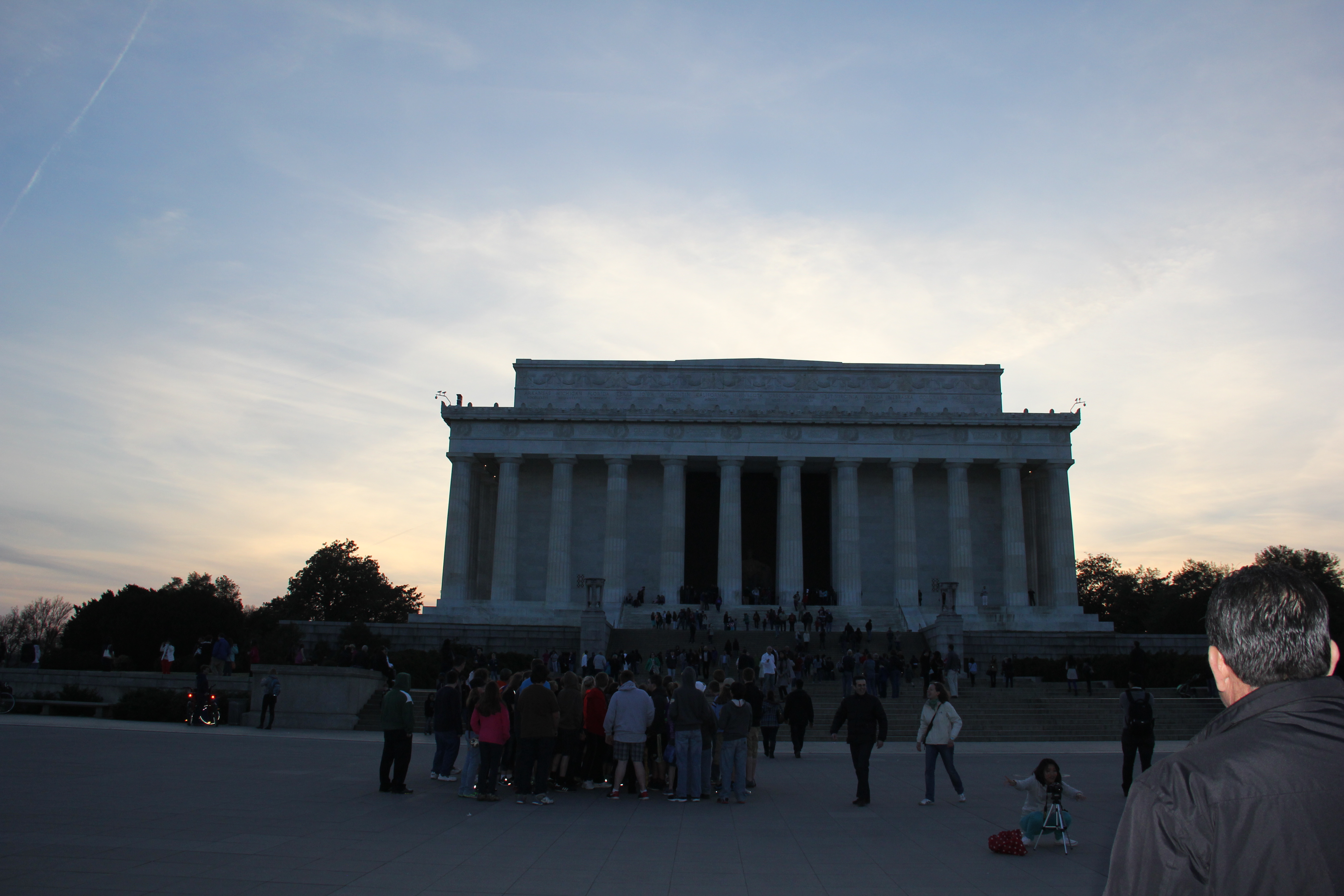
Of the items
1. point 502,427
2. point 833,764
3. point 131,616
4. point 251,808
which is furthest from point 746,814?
point 131,616

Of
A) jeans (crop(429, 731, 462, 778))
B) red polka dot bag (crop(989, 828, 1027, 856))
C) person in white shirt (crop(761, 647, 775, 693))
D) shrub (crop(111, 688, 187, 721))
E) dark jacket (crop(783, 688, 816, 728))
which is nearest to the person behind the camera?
red polka dot bag (crop(989, 828, 1027, 856))

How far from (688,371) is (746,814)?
51.7 metres

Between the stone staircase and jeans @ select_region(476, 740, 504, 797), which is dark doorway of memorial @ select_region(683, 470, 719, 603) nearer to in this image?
the stone staircase

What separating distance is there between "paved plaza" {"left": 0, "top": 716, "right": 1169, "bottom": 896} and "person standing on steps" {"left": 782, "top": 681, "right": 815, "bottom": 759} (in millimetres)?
4426

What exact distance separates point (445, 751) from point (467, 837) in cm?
647

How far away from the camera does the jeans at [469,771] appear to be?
16953 millimetres

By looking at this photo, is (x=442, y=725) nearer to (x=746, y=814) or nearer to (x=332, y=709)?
(x=746, y=814)

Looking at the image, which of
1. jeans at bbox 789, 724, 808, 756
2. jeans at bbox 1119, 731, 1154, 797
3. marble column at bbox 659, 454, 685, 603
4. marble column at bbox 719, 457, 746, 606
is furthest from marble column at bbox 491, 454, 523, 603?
jeans at bbox 1119, 731, 1154, 797

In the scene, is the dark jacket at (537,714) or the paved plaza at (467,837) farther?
the dark jacket at (537,714)

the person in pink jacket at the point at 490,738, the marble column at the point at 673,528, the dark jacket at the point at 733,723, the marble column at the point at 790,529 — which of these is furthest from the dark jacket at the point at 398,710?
the marble column at the point at 790,529

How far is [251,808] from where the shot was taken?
46.5ft

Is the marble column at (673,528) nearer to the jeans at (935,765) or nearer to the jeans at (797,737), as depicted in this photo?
the jeans at (797,737)

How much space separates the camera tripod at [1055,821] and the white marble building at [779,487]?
46.2 metres

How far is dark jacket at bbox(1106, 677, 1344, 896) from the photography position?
2902 millimetres
